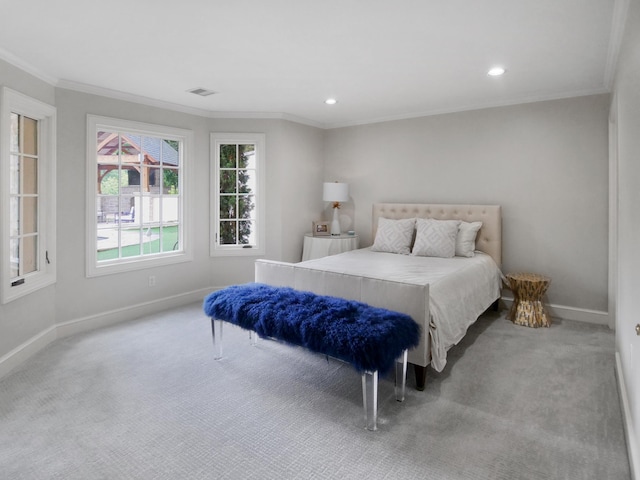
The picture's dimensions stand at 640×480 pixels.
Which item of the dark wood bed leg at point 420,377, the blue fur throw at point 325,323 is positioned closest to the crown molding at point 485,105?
the blue fur throw at point 325,323

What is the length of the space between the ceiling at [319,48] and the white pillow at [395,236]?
141 centimetres

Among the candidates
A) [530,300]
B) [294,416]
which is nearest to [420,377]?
[294,416]

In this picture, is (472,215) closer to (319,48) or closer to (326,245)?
(326,245)

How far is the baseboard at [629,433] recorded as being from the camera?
1781 millimetres

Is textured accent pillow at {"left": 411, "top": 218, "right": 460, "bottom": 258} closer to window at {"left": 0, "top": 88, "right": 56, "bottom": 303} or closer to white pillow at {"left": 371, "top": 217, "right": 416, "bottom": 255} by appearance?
white pillow at {"left": 371, "top": 217, "right": 416, "bottom": 255}

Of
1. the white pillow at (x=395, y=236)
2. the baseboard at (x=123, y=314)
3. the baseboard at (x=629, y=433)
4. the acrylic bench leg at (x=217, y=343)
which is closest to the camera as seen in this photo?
the baseboard at (x=629, y=433)

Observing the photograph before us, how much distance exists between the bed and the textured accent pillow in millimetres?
11

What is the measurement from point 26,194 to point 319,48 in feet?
8.94

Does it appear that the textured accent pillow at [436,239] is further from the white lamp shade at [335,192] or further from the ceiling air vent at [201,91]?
the ceiling air vent at [201,91]

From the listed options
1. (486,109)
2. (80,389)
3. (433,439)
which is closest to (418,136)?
(486,109)

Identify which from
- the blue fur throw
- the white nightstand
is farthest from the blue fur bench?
the white nightstand

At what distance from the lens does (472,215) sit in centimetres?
457

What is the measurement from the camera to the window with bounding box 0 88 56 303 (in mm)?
2980

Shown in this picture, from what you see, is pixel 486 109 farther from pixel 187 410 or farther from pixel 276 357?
pixel 187 410
